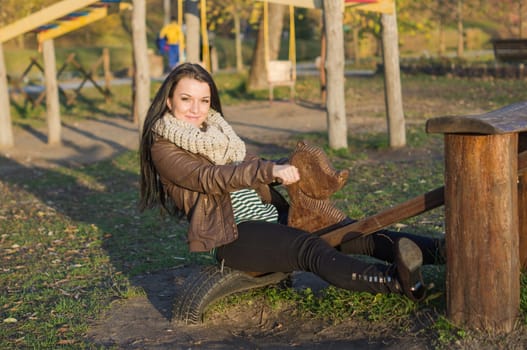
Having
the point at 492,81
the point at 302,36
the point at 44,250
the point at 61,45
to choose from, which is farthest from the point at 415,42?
the point at 44,250

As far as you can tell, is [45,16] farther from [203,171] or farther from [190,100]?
[203,171]

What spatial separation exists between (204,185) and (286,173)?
18.2 inches

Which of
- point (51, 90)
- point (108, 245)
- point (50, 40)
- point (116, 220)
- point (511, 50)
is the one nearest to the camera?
point (108, 245)

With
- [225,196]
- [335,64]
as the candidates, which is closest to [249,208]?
[225,196]

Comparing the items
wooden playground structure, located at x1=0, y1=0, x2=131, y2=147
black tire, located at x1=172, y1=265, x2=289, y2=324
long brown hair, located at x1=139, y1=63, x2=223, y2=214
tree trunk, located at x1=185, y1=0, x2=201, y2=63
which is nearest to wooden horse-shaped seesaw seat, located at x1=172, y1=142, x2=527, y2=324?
black tire, located at x1=172, y1=265, x2=289, y2=324

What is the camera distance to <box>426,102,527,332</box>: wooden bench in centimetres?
353

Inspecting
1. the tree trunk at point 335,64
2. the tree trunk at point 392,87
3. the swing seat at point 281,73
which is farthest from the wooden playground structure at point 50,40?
the swing seat at point 281,73

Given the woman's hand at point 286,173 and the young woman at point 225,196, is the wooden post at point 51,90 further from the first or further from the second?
the woman's hand at point 286,173

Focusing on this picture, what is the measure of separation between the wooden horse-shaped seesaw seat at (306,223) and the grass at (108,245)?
0.33m

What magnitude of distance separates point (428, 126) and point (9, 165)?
9.24 meters

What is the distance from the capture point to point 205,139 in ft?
A: 14.0

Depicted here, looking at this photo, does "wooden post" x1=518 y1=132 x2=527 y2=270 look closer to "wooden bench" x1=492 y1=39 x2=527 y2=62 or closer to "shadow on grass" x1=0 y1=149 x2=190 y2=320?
"shadow on grass" x1=0 y1=149 x2=190 y2=320

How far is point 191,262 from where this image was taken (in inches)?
232

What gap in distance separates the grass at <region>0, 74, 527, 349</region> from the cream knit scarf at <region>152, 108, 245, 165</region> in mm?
846
